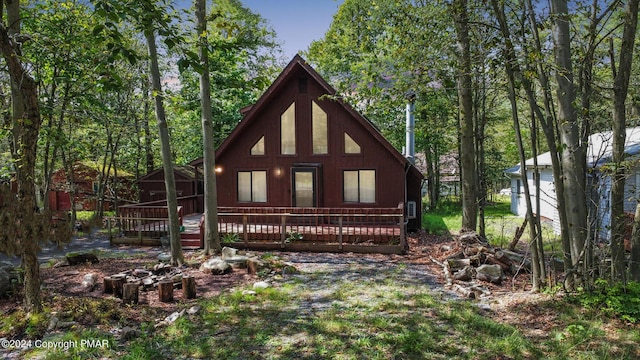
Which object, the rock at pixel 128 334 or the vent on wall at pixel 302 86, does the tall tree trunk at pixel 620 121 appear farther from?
the vent on wall at pixel 302 86

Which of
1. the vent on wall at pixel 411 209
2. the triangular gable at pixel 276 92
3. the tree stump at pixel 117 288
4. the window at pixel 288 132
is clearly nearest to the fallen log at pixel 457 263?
the triangular gable at pixel 276 92

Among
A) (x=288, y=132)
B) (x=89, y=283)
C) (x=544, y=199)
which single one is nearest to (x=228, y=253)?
(x=89, y=283)

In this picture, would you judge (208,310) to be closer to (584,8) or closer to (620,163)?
(620,163)

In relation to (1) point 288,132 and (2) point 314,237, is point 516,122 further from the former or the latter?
(1) point 288,132

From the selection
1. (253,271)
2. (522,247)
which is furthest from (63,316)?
(522,247)

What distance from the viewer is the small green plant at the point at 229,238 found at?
11805 mm

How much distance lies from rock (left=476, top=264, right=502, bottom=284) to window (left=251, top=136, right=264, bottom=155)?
9.81m

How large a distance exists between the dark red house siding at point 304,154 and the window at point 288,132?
0.16 m

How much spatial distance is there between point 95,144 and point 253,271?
15.2 meters

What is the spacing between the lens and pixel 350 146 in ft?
48.3

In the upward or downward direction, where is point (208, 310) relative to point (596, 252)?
downward

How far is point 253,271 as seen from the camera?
28.7 feet

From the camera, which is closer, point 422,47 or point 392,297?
point 392,297

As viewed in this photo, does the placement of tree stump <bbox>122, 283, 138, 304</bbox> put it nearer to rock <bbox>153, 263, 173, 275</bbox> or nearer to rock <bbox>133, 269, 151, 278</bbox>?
rock <bbox>133, 269, 151, 278</bbox>
